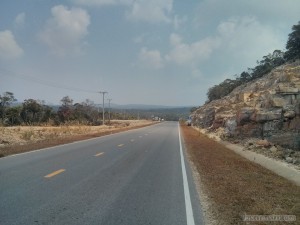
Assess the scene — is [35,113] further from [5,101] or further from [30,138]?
[30,138]

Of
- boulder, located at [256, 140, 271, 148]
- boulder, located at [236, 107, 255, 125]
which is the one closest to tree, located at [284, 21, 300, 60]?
boulder, located at [236, 107, 255, 125]

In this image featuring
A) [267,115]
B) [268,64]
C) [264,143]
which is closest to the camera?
[264,143]

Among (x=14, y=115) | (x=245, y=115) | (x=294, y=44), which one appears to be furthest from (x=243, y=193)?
(x=294, y=44)

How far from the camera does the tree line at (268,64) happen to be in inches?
3524

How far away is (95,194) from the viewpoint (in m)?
9.63

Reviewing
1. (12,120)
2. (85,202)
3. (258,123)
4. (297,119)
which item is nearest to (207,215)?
(85,202)

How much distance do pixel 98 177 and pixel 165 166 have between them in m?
4.24

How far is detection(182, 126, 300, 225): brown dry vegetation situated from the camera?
8500 millimetres

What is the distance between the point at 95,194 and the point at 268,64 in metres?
106

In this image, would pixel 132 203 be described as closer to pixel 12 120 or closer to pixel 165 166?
pixel 165 166

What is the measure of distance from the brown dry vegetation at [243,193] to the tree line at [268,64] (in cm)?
7704

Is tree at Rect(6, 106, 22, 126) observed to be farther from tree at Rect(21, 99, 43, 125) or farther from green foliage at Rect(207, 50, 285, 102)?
green foliage at Rect(207, 50, 285, 102)

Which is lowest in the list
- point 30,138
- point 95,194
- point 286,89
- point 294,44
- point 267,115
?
point 95,194

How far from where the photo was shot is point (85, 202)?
8750mm
